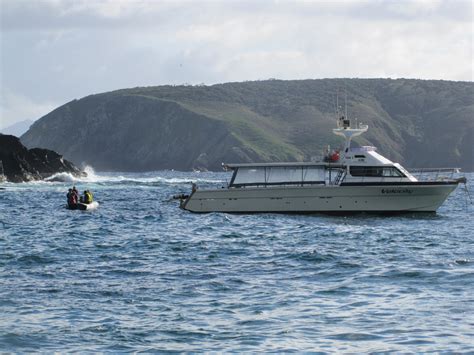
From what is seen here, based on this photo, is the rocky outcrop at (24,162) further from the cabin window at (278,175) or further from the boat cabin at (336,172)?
the boat cabin at (336,172)

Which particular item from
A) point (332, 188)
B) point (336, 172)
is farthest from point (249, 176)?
point (332, 188)

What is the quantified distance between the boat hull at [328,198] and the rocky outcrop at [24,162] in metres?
76.0

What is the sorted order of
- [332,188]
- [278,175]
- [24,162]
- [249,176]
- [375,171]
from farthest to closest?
1. [24,162]
2. [249,176]
3. [278,175]
4. [375,171]
5. [332,188]

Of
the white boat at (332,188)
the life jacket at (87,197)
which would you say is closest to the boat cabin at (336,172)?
the white boat at (332,188)

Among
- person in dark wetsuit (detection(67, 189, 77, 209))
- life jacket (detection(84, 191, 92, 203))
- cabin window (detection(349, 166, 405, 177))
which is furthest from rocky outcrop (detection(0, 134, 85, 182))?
cabin window (detection(349, 166, 405, 177))

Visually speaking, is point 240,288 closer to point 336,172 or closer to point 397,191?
point 336,172

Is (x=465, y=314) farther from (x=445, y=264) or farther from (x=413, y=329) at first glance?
(x=445, y=264)

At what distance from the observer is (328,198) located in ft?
173

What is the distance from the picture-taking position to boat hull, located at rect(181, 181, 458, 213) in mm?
52719

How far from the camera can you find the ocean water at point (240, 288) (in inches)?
789

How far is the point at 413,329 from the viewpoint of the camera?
2058 cm

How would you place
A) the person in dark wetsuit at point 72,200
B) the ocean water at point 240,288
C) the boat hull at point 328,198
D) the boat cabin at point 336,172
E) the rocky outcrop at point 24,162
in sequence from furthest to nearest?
the rocky outcrop at point 24,162
the person in dark wetsuit at point 72,200
the boat cabin at point 336,172
the boat hull at point 328,198
the ocean water at point 240,288

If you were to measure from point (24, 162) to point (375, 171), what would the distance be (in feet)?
288

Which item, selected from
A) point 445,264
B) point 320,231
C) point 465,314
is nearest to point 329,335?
point 465,314
